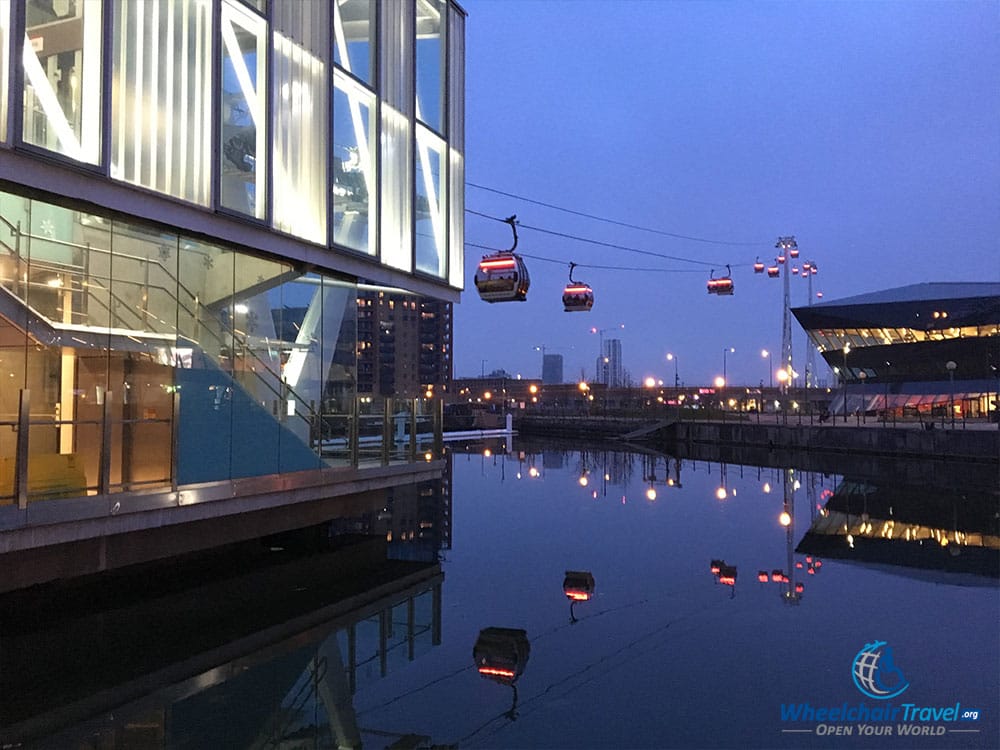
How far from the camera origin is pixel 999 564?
14.6m

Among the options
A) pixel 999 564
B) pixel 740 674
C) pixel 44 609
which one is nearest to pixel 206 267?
pixel 44 609

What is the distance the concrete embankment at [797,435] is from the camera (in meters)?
38.5

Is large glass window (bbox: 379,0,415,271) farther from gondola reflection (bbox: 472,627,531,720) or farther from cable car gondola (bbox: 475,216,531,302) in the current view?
gondola reflection (bbox: 472,627,531,720)

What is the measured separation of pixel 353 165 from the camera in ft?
55.3

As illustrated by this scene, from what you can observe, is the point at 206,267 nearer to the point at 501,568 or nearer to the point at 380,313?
the point at 501,568

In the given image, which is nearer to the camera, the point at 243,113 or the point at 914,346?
the point at 243,113

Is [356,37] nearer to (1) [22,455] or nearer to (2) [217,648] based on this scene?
(1) [22,455]

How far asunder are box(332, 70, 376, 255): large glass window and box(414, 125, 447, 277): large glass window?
80.5 inches

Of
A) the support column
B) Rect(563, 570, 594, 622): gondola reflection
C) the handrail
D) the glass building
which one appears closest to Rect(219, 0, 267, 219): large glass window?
the glass building

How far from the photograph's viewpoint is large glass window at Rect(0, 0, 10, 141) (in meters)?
9.56

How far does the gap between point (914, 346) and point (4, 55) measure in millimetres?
75374

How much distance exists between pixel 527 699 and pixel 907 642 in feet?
16.3

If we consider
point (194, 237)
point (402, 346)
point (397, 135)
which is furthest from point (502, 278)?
A: point (402, 346)

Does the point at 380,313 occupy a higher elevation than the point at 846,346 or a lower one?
higher
